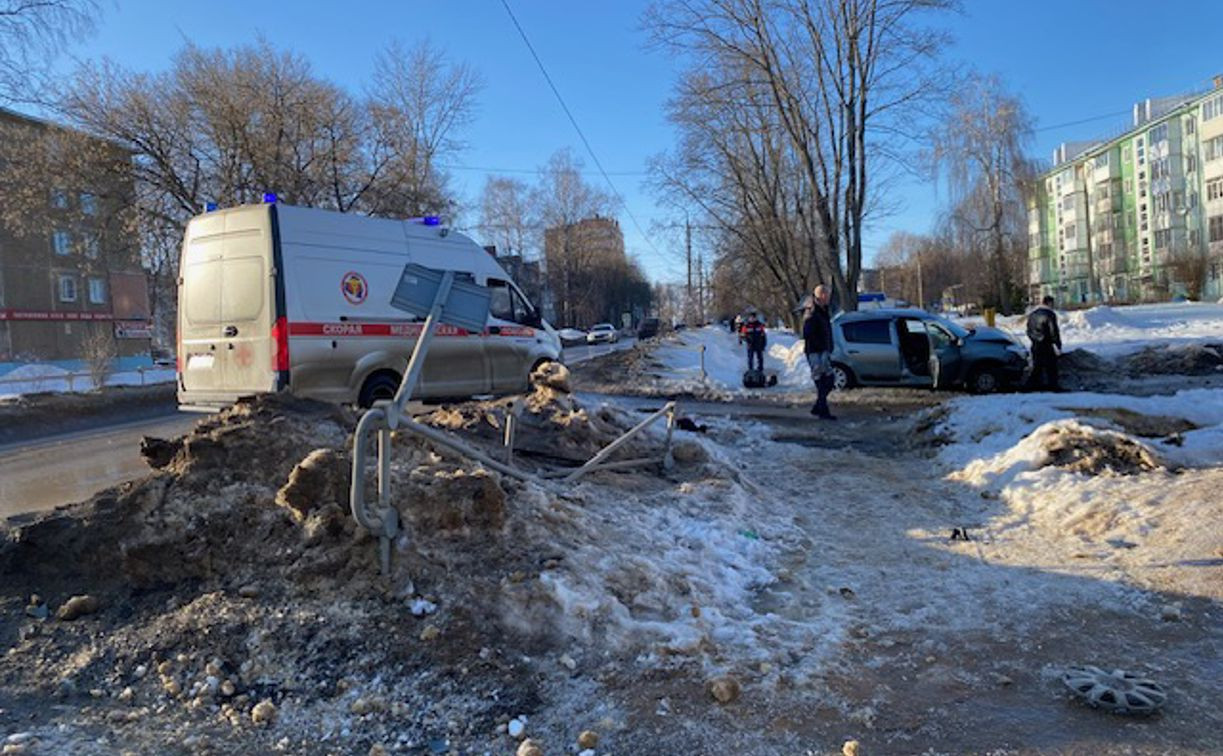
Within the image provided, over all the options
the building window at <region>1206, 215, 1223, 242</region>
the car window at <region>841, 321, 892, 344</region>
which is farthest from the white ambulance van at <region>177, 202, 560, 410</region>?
the building window at <region>1206, 215, 1223, 242</region>

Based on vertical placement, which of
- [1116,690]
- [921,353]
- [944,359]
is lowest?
[1116,690]

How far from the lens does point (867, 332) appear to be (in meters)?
16.8

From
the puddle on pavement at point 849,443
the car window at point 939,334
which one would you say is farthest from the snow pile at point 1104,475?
the car window at point 939,334

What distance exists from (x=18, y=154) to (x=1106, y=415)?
26.9 meters

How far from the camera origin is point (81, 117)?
22844 millimetres

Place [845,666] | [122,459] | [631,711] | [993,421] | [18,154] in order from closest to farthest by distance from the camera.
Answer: [631,711] → [845,666] → [993,421] → [122,459] → [18,154]

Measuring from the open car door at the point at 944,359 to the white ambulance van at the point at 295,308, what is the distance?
32.8 feet

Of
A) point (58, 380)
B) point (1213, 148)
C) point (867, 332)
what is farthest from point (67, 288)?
point (1213, 148)

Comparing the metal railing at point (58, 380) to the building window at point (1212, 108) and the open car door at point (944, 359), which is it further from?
the building window at point (1212, 108)

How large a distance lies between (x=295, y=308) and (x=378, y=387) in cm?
150

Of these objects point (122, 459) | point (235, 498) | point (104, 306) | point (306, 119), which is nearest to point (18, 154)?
point (306, 119)

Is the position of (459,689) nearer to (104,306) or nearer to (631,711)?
(631,711)

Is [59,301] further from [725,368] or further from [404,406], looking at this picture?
[404,406]

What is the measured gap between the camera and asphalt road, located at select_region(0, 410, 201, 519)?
781cm
